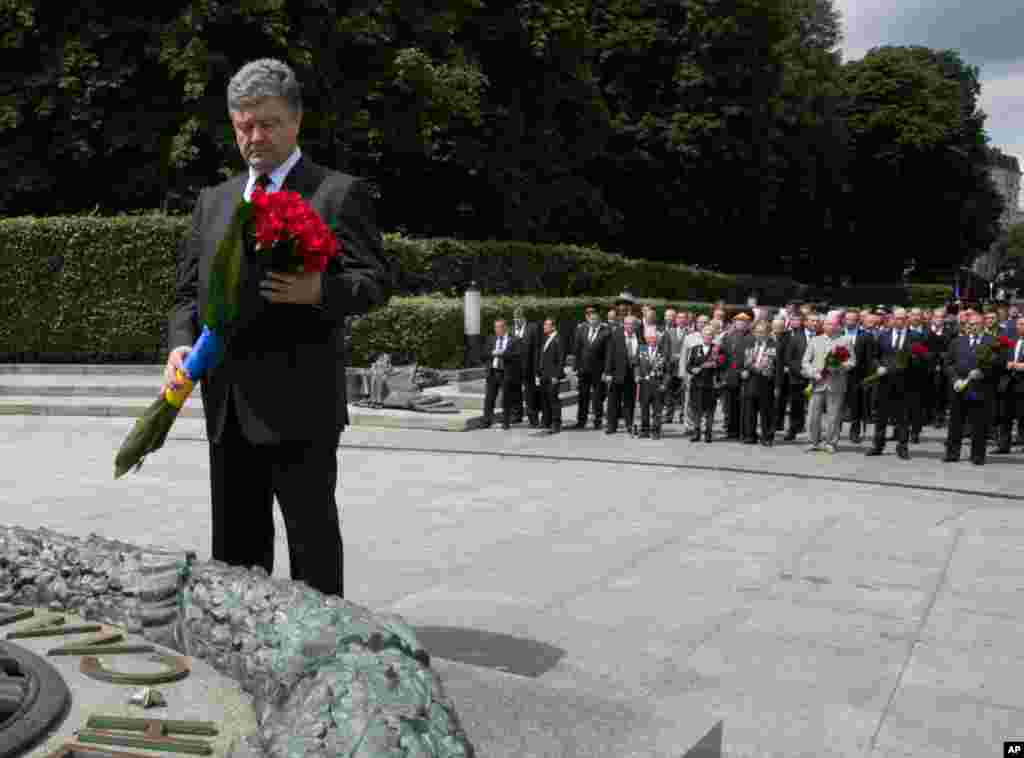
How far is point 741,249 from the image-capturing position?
162 feet

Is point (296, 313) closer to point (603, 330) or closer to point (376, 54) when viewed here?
point (603, 330)

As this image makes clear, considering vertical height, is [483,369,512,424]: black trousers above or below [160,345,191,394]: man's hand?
below

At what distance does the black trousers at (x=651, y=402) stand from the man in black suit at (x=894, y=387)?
3006 millimetres

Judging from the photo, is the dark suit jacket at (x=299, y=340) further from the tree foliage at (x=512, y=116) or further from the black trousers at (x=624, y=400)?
the tree foliage at (x=512, y=116)

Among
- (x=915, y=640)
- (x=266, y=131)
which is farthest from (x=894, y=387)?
(x=266, y=131)

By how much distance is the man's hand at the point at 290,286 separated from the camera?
3.08 metres

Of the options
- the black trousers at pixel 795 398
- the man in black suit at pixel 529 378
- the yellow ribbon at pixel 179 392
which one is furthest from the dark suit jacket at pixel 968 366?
the yellow ribbon at pixel 179 392

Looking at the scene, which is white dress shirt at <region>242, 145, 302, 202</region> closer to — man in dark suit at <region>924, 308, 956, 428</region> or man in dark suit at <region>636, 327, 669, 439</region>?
man in dark suit at <region>636, 327, 669, 439</region>

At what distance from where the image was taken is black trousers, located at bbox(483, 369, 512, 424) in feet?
55.7

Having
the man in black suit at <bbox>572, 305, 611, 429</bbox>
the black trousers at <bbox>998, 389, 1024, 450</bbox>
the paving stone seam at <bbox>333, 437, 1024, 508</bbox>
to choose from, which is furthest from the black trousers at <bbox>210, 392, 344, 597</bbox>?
the man in black suit at <bbox>572, 305, 611, 429</bbox>

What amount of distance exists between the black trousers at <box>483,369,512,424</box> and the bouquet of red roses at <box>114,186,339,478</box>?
13512 millimetres

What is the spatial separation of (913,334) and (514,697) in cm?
1346

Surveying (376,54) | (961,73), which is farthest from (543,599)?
(961,73)

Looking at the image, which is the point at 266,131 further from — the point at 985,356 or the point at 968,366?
the point at 968,366
